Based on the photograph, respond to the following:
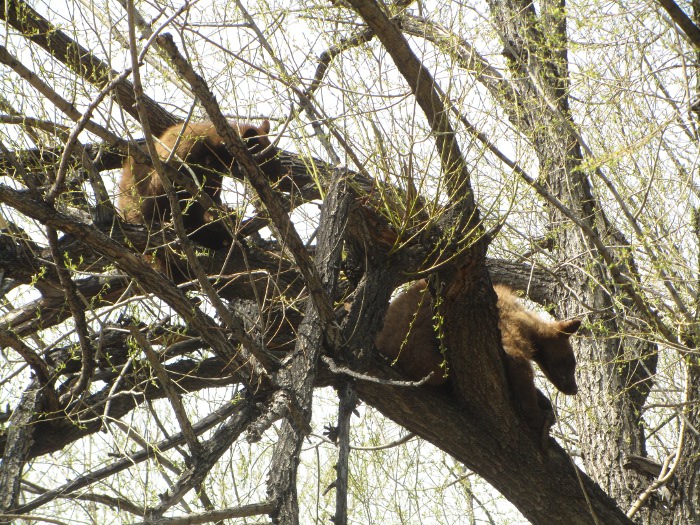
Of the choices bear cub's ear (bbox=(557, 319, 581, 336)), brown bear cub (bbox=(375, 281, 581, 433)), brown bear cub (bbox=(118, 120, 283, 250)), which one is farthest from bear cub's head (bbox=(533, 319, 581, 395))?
brown bear cub (bbox=(118, 120, 283, 250))

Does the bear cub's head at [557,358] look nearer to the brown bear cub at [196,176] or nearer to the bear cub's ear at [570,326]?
the bear cub's ear at [570,326]

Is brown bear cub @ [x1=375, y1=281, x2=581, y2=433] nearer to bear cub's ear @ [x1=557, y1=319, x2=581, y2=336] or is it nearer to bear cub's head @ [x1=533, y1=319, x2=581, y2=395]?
bear cub's ear @ [x1=557, y1=319, x2=581, y2=336]

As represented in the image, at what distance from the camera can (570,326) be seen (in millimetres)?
6422

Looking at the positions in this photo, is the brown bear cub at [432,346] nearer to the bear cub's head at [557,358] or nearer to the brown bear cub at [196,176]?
the bear cub's head at [557,358]

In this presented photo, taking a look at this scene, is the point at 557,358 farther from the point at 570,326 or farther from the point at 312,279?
the point at 312,279

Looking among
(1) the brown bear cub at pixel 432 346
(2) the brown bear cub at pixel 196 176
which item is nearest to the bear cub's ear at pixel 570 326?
(1) the brown bear cub at pixel 432 346

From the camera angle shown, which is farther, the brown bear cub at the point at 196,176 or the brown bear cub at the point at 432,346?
the brown bear cub at the point at 196,176

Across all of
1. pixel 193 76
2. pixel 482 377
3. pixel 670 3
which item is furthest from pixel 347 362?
pixel 670 3

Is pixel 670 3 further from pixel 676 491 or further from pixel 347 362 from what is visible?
pixel 676 491

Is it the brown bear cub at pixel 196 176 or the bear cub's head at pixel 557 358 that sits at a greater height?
the brown bear cub at pixel 196 176

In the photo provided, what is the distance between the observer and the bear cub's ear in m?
6.41

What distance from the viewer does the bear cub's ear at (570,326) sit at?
641cm

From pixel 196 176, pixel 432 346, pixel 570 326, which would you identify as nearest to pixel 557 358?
pixel 570 326

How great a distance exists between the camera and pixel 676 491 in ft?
18.8
